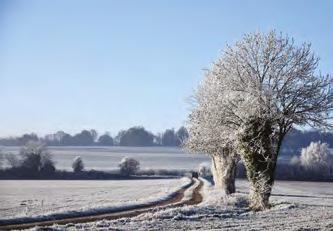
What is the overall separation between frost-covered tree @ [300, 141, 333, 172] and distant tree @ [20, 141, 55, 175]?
63.2 meters

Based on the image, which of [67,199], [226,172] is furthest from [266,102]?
[67,199]

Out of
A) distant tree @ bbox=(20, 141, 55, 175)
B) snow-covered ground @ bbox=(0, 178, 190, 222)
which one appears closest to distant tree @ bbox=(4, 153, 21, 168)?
distant tree @ bbox=(20, 141, 55, 175)

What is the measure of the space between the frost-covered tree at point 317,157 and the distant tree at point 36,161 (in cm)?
6323

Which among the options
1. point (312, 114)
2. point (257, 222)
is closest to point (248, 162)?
point (312, 114)

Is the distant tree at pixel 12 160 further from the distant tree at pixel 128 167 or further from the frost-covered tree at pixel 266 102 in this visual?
the frost-covered tree at pixel 266 102

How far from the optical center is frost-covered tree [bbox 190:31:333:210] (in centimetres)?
3312

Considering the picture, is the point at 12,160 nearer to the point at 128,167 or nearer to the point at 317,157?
the point at 128,167

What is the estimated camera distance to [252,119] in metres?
33.4

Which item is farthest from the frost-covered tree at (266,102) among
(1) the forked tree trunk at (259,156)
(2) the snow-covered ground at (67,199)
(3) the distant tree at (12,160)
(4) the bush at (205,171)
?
(3) the distant tree at (12,160)

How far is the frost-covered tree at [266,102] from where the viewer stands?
33125mm

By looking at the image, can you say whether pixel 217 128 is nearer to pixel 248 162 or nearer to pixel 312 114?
pixel 248 162

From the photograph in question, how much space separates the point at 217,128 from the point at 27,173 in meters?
99.2

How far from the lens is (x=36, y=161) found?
133m

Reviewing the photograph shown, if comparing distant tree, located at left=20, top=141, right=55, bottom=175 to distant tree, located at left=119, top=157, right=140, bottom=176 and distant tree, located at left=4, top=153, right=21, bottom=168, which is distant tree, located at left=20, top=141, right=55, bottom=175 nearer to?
distant tree, located at left=4, top=153, right=21, bottom=168
